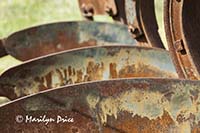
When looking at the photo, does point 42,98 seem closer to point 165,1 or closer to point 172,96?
point 172,96

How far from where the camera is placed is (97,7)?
4.89 metres

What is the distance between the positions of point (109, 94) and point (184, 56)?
628mm

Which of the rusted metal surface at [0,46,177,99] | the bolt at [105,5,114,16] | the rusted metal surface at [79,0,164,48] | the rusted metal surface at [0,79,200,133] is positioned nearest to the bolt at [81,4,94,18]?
the bolt at [105,5,114,16]

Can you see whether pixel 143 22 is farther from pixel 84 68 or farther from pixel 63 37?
pixel 63 37

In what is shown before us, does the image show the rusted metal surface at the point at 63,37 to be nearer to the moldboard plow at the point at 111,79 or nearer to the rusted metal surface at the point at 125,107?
the moldboard plow at the point at 111,79

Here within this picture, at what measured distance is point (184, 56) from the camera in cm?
311

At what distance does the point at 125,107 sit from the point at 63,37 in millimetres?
1980

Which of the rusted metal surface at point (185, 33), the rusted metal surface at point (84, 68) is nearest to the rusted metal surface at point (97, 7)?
the rusted metal surface at point (84, 68)

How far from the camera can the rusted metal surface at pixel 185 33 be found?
3.04 metres

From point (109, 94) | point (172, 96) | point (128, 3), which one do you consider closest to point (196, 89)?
point (172, 96)

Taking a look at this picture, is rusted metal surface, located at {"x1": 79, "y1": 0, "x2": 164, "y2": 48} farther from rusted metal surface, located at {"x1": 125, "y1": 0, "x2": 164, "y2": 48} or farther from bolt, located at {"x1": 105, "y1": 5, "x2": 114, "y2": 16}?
bolt, located at {"x1": 105, "y1": 5, "x2": 114, "y2": 16}

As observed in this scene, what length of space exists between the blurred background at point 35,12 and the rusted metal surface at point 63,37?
1.91 meters

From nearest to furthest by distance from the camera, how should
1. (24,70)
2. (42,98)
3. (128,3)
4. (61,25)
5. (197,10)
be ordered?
(42,98), (197,10), (24,70), (128,3), (61,25)

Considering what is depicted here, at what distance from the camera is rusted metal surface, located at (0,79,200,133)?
255cm
